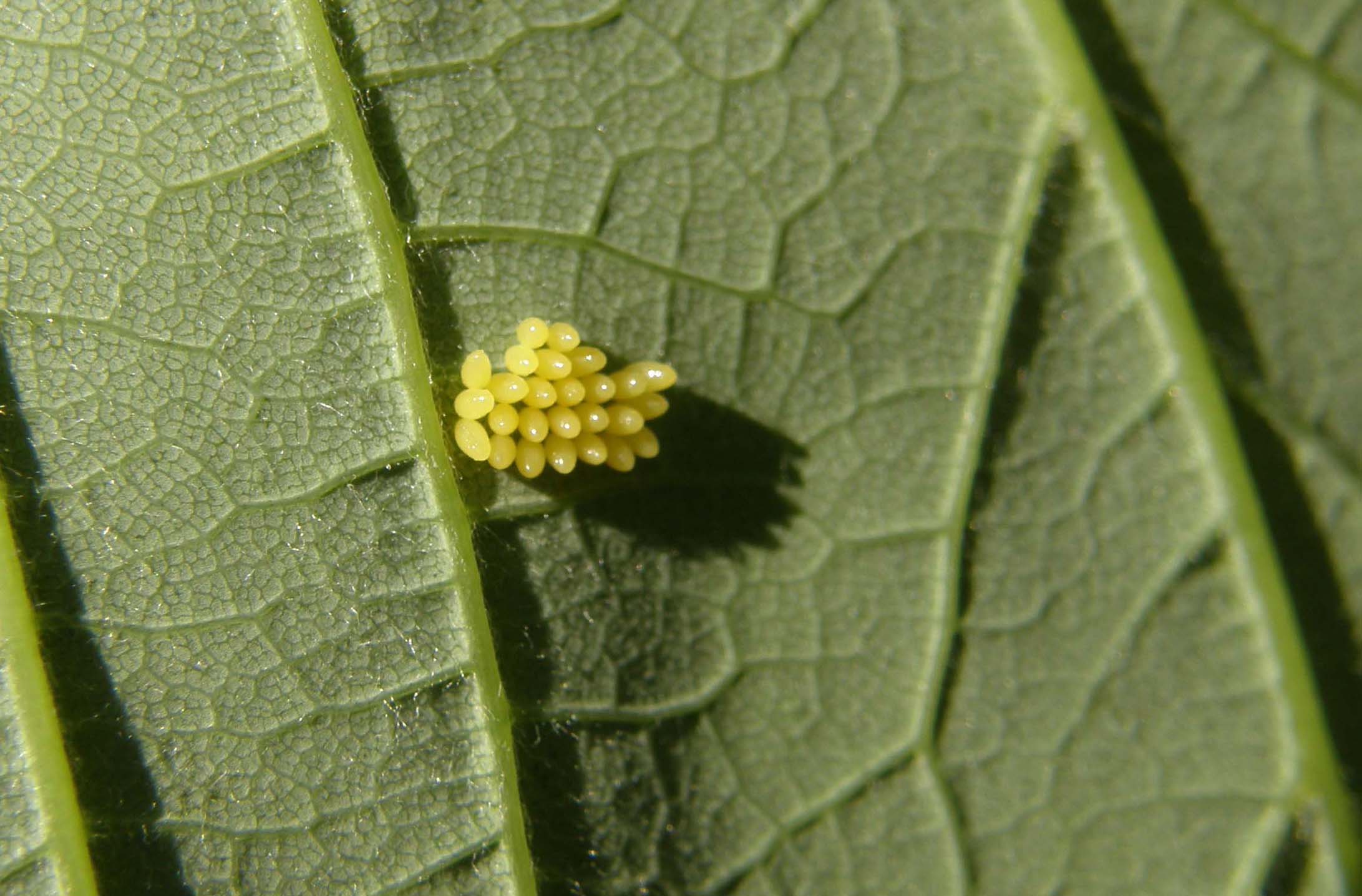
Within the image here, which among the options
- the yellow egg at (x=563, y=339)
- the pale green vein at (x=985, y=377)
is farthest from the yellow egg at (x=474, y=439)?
the pale green vein at (x=985, y=377)

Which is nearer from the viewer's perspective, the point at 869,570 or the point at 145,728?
the point at 145,728

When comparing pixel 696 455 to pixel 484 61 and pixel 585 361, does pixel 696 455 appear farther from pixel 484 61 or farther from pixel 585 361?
pixel 484 61

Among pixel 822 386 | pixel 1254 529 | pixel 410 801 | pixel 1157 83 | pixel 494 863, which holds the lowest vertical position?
pixel 494 863

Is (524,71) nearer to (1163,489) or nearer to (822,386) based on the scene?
(822,386)

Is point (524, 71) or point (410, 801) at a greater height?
point (524, 71)

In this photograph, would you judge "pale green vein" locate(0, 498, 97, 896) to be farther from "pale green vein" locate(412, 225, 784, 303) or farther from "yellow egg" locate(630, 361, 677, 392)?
"yellow egg" locate(630, 361, 677, 392)

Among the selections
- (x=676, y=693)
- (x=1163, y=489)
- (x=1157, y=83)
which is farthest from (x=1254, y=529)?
(x=676, y=693)

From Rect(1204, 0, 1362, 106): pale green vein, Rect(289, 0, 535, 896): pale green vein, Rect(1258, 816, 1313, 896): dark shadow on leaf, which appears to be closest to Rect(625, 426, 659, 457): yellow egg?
Rect(289, 0, 535, 896): pale green vein
